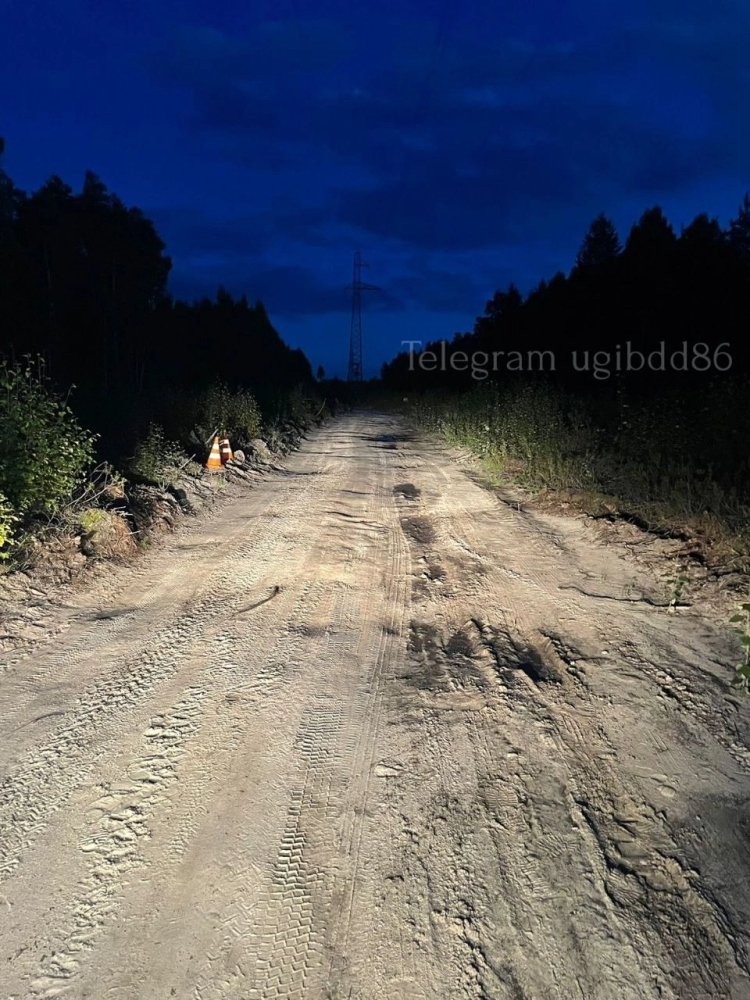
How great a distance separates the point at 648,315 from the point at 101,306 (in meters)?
27.3

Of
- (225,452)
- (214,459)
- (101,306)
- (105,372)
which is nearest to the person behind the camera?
(214,459)

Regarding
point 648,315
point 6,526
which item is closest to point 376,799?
point 6,526

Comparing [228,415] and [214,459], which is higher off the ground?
[228,415]

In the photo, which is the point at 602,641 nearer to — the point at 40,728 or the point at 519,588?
the point at 519,588

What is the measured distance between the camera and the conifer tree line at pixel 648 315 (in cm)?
1451

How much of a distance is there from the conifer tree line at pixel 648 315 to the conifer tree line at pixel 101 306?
10884 millimetres

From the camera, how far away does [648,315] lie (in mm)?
17047

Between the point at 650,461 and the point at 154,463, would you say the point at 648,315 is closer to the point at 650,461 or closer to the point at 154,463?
the point at 650,461

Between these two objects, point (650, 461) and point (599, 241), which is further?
point (599, 241)

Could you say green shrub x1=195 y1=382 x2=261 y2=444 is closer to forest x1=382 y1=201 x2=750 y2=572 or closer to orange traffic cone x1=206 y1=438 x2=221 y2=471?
orange traffic cone x1=206 y1=438 x2=221 y2=471

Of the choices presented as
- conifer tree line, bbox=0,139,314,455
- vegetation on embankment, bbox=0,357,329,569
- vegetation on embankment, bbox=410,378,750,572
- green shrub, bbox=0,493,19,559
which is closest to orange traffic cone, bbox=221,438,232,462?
vegetation on embankment, bbox=0,357,329,569

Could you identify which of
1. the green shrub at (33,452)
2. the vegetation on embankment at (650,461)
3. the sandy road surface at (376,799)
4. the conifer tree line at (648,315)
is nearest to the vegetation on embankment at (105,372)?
the green shrub at (33,452)

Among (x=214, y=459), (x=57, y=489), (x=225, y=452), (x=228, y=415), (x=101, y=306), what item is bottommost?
(x=57, y=489)

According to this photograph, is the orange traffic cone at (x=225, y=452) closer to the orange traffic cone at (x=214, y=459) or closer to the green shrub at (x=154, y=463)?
the orange traffic cone at (x=214, y=459)
